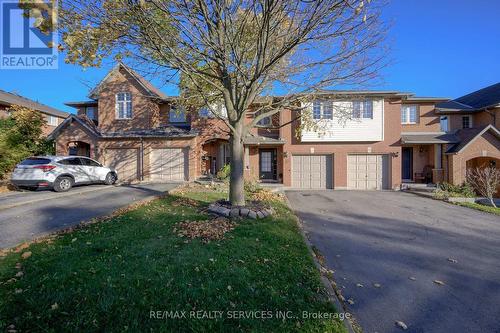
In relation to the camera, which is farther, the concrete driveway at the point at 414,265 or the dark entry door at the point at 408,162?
the dark entry door at the point at 408,162

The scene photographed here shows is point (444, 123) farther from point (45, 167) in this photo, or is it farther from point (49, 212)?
point (45, 167)

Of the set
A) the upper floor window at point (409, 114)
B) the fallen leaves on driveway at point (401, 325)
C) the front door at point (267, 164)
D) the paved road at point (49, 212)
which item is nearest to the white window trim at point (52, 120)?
the paved road at point (49, 212)

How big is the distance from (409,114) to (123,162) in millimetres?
21780

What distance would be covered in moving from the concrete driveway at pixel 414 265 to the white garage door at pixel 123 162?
1277 centimetres

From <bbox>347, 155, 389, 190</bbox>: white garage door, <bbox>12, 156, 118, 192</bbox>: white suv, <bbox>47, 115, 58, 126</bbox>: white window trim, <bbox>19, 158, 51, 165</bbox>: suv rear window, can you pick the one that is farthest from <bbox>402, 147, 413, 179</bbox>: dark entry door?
<bbox>47, 115, 58, 126</bbox>: white window trim

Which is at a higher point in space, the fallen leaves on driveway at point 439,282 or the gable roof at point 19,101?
the gable roof at point 19,101

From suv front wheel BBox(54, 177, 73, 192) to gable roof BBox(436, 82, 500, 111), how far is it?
25561mm

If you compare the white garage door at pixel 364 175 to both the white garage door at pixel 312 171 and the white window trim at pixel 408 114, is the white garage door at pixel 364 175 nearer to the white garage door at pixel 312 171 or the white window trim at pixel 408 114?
the white garage door at pixel 312 171

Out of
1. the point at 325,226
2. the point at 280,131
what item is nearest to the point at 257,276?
the point at 325,226

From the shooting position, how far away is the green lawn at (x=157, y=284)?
296cm

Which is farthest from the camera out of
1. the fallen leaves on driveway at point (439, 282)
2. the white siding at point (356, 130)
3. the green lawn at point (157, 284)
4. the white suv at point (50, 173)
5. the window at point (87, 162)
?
the white siding at point (356, 130)

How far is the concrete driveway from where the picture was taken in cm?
369

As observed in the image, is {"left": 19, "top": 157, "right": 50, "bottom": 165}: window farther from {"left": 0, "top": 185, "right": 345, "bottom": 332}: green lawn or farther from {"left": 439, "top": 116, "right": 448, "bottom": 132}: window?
{"left": 439, "top": 116, "right": 448, "bottom": 132}: window

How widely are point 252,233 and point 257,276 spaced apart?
2.09 m
